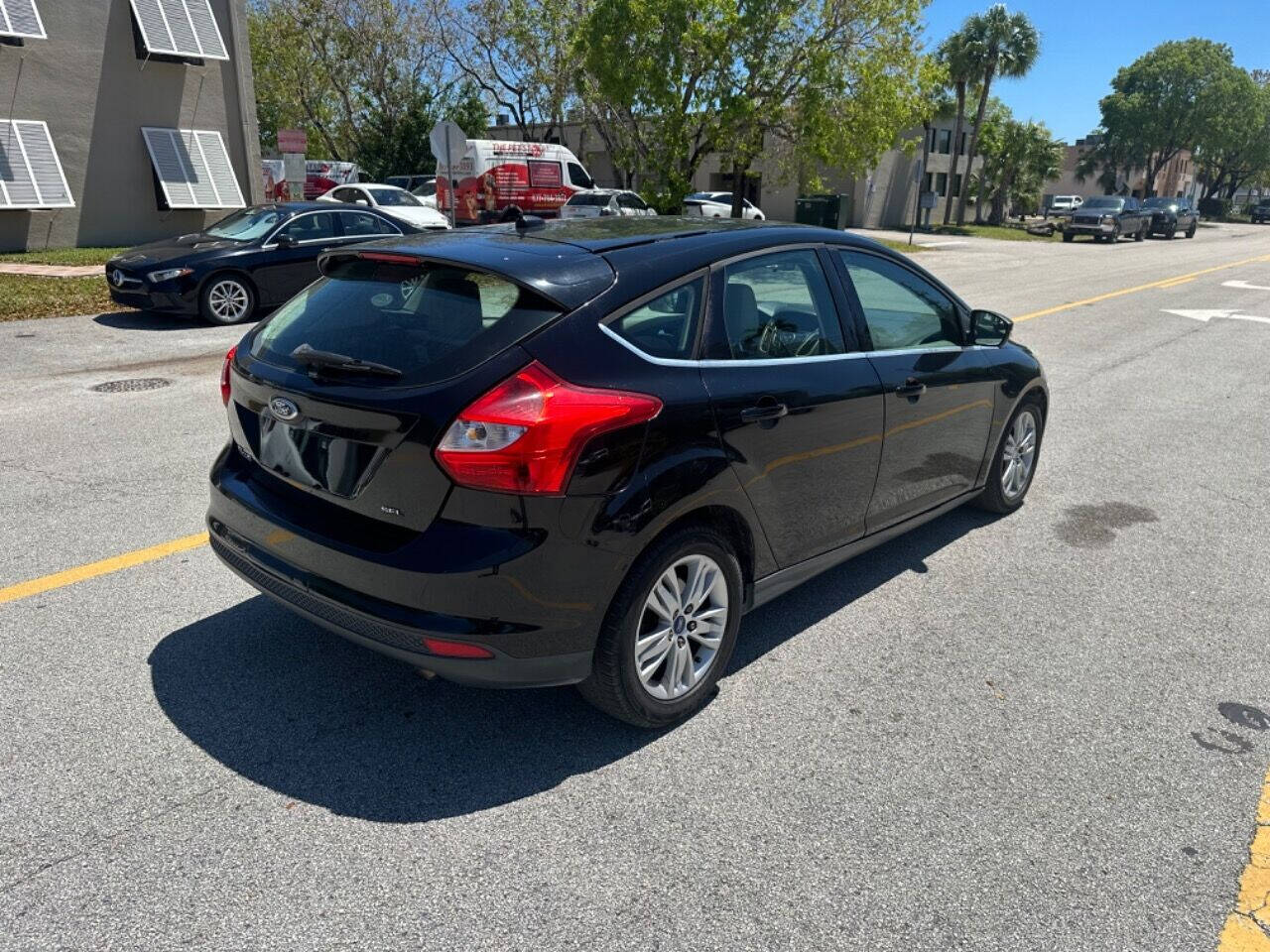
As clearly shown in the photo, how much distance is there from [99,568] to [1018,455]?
484cm

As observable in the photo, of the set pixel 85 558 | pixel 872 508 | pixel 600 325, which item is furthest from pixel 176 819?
pixel 872 508

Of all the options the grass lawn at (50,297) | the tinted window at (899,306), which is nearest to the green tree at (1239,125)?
the grass lawn at (50,297)

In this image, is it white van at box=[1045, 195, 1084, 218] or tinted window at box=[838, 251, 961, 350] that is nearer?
tinted window at box=[838, 251, 961, 350]

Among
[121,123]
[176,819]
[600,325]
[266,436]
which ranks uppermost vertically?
[121,123]

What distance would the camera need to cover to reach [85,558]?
14.6 ft

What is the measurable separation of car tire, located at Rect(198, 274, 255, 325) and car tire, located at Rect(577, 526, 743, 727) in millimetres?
10092

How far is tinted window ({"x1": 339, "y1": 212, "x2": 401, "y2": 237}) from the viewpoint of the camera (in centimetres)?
1276

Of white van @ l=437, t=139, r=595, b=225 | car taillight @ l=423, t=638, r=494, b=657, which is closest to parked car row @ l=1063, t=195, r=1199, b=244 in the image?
white van @ l=437, t=139, r=595, b=225

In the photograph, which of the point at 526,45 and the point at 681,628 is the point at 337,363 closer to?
the point at 681,628

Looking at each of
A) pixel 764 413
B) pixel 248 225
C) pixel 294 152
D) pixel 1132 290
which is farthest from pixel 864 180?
pixel 764 413

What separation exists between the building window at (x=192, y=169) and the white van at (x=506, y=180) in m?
7.31

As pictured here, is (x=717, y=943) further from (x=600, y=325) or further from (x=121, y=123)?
(x=121, y=123)

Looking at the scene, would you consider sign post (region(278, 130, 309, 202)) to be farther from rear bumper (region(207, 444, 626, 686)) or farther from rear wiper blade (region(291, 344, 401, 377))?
rear bumper (region(207, 444, 626, 686))

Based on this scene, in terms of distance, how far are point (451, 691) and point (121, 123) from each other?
20114 mm
